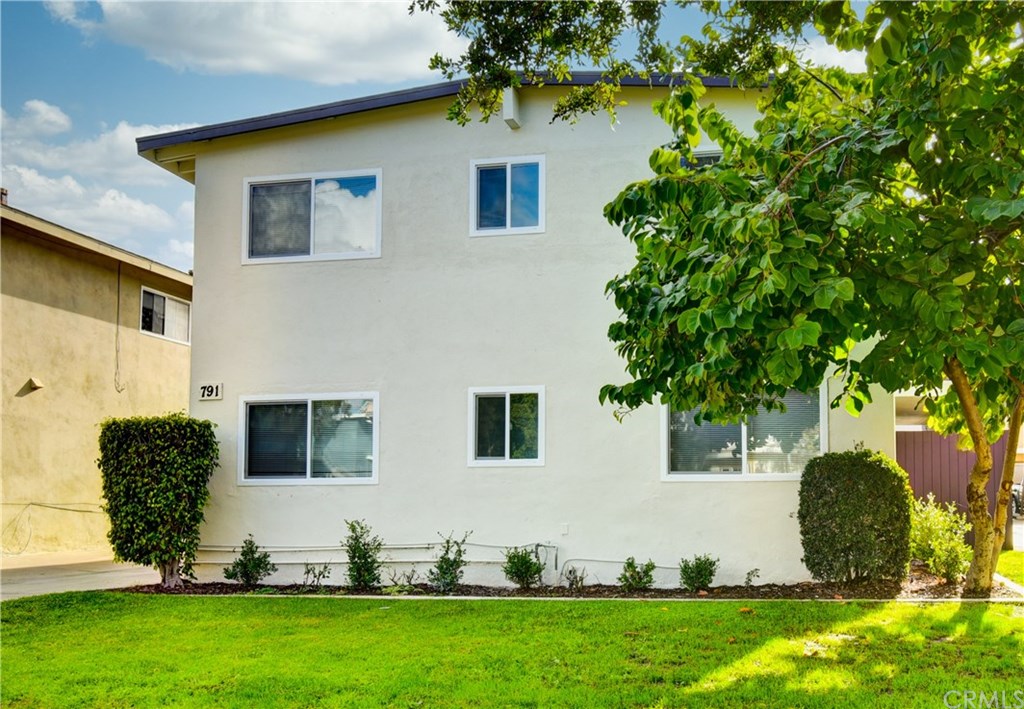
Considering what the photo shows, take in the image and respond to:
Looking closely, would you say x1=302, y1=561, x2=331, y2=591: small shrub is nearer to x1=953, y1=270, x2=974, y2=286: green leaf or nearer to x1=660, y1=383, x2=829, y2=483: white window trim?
x1=660, y1=383, x2=829, y2=483: white window trim

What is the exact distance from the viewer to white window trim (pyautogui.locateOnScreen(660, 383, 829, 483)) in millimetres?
12195

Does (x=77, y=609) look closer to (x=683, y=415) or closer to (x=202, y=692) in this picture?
(x=202, y=692)

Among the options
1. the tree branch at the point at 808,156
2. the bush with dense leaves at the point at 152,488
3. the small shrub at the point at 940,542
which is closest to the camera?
the tree branch at the point at 808,156

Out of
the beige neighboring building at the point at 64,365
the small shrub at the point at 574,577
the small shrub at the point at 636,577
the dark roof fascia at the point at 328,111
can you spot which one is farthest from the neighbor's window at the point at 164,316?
the small shrub at the point at 636,577

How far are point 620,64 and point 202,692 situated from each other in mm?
6286

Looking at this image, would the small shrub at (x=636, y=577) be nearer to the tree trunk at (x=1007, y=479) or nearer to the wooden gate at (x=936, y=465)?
the tree trunk at (x=1007, y=479)

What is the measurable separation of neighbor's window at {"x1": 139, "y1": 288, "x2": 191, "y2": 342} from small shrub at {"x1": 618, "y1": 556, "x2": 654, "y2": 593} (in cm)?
1332

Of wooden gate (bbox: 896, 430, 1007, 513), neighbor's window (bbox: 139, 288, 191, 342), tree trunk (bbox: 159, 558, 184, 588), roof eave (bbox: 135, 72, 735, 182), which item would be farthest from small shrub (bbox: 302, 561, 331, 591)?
neighbor's window (bbox: 139, 288, 191, 342)

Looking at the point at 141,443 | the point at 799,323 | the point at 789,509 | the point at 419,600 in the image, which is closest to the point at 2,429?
the point at 141,443

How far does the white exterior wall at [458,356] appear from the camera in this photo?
41.0ft

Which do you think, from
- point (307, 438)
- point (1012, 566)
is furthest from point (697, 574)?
point (307, 438)

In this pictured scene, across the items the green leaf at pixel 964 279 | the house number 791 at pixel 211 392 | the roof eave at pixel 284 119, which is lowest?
the house number 791 at pixel 211 392

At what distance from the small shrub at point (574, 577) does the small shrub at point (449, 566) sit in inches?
51.4

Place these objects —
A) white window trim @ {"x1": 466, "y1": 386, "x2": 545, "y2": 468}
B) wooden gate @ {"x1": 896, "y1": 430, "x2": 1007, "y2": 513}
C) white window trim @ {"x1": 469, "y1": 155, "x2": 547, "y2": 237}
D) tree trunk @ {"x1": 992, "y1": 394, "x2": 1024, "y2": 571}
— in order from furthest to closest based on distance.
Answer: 1. wooden gate @ {"x1": 896, "y1": 430, "x2": 1007, "y2": 513}
2. white window trim @ {"x1": 469, "y1": 155, "x2": 547, "y2": 237}
3. white window trim @ {"x1": 466, "y1": 386, "x2": 545, "y2": 468}
4. tree trunk @ {"x1": 992, "y1": 394, "x2": 1024, "y2": 571}
